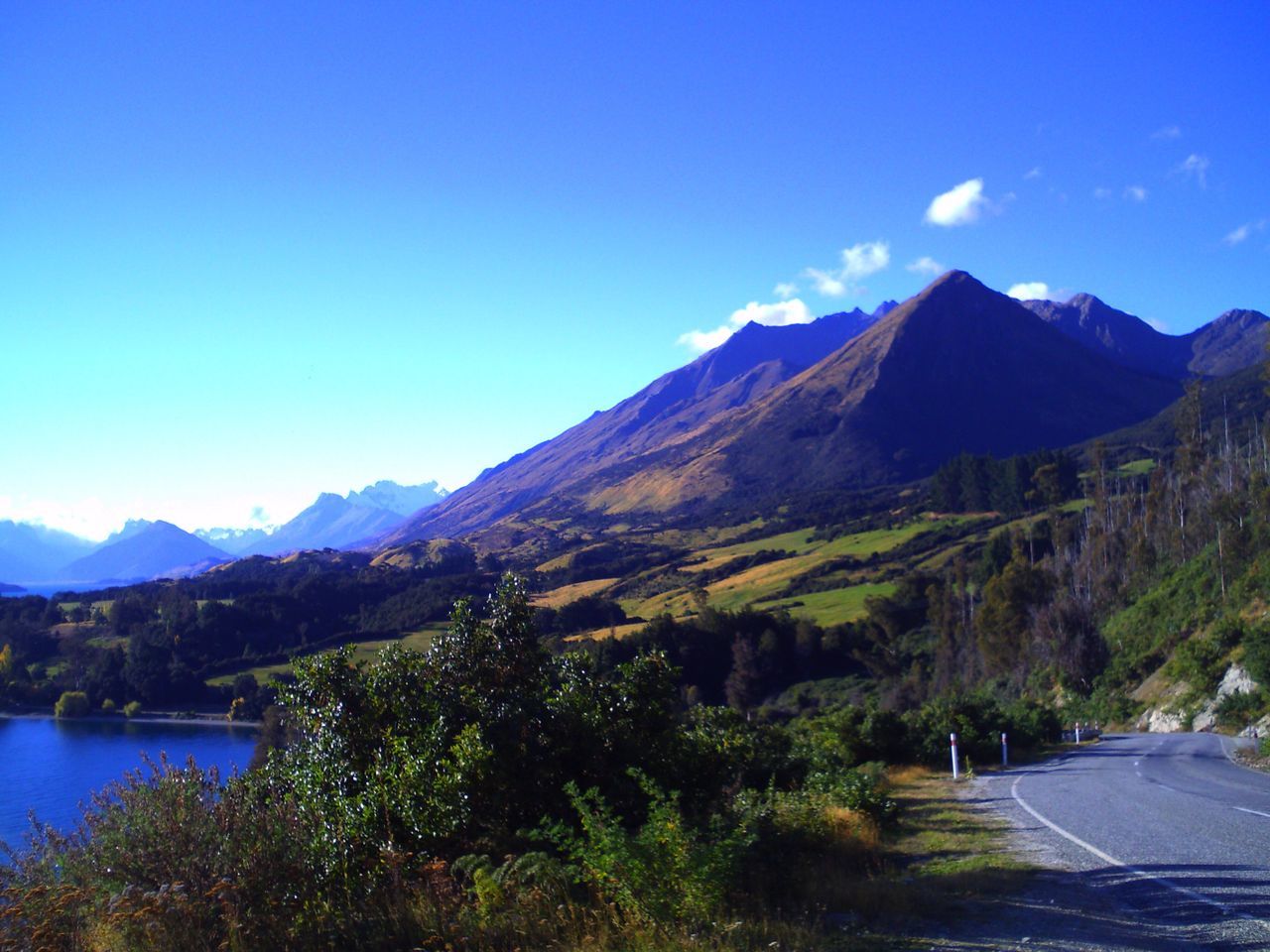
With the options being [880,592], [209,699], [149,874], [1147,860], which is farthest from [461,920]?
[880,592]

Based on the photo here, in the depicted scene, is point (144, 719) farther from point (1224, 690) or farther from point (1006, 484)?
point (1006, 484)

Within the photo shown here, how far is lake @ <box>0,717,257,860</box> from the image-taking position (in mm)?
28219

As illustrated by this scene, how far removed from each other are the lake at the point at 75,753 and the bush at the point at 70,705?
0.66m

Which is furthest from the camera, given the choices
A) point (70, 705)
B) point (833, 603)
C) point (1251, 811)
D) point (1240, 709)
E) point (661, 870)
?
point (833, 603)

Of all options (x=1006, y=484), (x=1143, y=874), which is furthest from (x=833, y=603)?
(x=1143, y=874)

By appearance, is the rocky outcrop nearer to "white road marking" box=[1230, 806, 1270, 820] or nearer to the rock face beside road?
the rock face beside road

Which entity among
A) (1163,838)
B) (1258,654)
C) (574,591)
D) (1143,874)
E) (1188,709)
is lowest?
(1188,709)

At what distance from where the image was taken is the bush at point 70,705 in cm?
5044

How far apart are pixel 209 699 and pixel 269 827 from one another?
5431 centimetres

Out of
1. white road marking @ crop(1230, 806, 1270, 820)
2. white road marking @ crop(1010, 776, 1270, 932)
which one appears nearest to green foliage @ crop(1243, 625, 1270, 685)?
white road marking @ crop(1230, 806, 1270, 820)

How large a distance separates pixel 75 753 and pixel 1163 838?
43.9m

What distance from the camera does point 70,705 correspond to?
166 feet

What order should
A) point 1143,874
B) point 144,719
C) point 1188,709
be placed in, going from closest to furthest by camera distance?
point 1143,874 → point 1188,709 → point 144,719

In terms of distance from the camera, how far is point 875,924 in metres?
6.23
